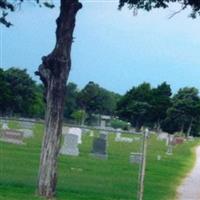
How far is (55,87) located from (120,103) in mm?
125900

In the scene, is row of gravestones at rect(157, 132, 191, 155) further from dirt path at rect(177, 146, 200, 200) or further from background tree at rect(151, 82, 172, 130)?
background tree at rect(151, 82, 172, 130)

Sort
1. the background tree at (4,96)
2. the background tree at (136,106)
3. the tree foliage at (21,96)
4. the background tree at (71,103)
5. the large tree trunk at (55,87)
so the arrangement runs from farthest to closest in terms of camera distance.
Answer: the background tree at (71,103) < the background tree at (136,106) < the tree foliage at (21,96) < the background tree at (4,96) < the large tree trunk at (55,87)

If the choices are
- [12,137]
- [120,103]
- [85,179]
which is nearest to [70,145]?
[12,137]

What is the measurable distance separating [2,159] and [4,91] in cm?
8025

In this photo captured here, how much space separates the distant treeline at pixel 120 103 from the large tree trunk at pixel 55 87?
85.9 meters

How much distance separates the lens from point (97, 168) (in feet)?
86.9

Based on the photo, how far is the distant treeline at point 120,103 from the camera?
114m

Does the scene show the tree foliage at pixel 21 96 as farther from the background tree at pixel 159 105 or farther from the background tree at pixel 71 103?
the background tree at pixel 159 105

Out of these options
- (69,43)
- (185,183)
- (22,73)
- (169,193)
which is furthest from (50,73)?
(22,73)

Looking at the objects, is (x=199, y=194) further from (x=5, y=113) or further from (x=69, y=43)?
(x=5, y=113)

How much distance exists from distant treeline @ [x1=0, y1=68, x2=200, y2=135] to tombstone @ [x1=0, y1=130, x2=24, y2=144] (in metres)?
64.0

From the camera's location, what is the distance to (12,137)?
3666 centimetres

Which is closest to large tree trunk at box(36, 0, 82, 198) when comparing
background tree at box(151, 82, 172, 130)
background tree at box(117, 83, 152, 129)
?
background tree at box(151, 82, 172, 130)

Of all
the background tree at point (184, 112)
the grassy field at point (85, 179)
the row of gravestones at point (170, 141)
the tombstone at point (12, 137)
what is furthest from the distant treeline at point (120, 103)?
the grassy field at point (85, 179)
